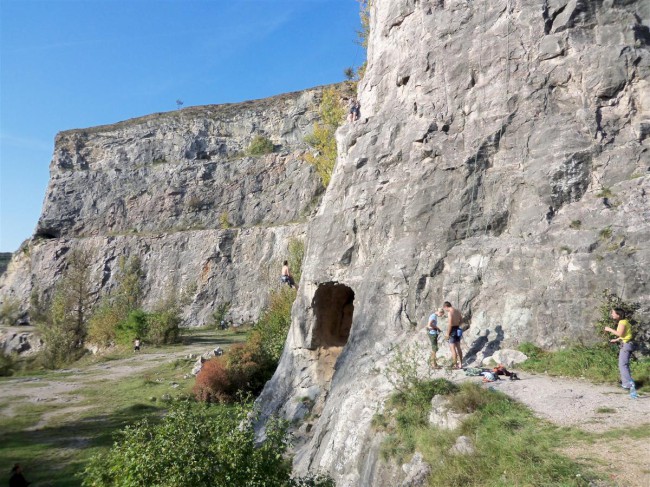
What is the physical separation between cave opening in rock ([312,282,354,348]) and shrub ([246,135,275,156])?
43012 mm

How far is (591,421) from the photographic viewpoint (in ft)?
24.1

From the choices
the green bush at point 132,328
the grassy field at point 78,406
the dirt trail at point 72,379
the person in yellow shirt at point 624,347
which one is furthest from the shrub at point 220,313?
the person in yellow shirt at point 624,347

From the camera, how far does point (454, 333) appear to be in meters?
10.6

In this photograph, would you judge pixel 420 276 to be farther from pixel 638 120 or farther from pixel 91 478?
pixel 91 478

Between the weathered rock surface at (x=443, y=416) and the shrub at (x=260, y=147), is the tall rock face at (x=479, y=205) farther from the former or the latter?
the shrub at (x=260, y=147)

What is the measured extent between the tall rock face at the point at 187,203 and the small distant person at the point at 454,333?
3507 cm

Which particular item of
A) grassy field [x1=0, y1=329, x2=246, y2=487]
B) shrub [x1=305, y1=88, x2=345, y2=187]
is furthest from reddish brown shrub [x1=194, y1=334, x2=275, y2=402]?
shrub [x1=305, y1=88, x2=345, y2=187]

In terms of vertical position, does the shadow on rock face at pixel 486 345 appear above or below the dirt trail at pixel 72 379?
above

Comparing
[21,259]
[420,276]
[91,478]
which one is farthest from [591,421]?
[21,259]

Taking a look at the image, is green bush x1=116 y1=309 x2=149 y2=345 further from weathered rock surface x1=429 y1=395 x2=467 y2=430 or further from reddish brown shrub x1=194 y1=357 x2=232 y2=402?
weathered rock surface x1=429 y1=395 x2=467 y2=430

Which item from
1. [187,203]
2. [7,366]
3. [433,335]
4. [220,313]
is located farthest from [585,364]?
[187,203]

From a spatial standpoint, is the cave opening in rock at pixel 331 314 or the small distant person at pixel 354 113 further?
the small distant person at pixel 354 113

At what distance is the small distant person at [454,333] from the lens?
10.5 metres

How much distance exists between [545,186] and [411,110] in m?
5.25
